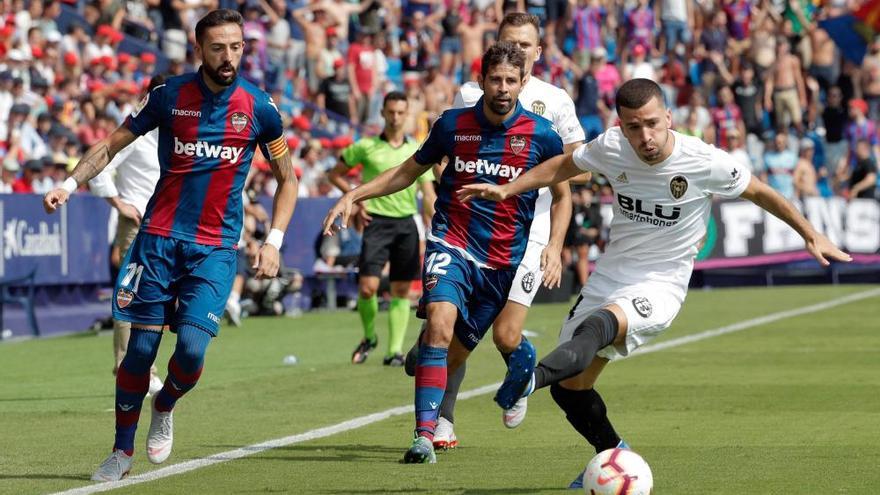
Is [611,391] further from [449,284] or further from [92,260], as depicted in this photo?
[92,260]

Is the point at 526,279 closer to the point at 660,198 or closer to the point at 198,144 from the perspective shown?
the point at 660,198

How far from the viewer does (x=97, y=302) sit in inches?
810

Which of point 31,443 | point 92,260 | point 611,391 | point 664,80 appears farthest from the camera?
point 664,80

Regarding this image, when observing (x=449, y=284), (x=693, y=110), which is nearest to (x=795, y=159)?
(x=693, y=110)

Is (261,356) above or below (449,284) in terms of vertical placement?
below

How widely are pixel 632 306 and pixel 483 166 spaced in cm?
159

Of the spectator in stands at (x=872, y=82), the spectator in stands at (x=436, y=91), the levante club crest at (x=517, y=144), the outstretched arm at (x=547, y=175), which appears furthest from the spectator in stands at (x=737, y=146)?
the outstretched arm at (x=547, y=175)

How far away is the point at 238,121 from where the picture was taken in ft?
28.2

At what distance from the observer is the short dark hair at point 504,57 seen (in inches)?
354

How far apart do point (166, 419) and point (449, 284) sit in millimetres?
1698

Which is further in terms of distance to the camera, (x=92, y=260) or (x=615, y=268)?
(x=92, y=260)

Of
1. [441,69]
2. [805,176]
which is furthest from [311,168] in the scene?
[805,176]

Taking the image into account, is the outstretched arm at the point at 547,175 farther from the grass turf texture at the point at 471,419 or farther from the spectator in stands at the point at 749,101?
the spectator in stands at the point at 749,101

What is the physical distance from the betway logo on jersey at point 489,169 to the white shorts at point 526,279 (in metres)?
0.62
